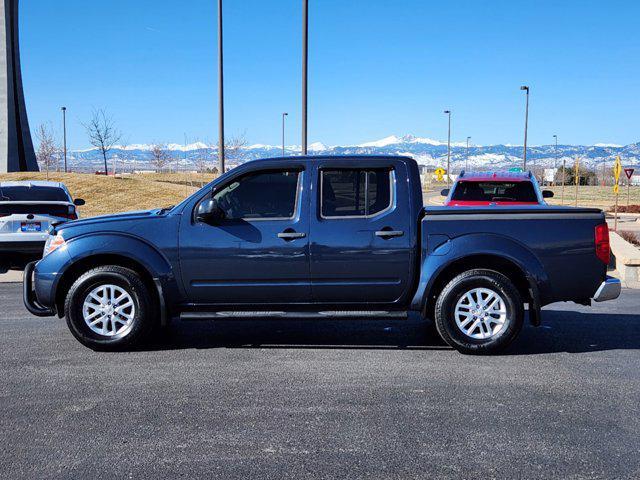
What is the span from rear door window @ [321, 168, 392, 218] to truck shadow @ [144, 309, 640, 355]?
1.36m

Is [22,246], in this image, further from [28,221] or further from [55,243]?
[55,243]

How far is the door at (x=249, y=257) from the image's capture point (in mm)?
6387

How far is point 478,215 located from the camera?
6.44 meters

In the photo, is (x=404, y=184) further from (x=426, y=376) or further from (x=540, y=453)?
(x=540, y=453)

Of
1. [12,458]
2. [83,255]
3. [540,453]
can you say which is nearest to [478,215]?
[540,453]

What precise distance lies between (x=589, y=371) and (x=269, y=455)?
3.27 metres

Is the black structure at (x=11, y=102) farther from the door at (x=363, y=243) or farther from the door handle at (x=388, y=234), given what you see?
the door handle at (x=388, y=234)

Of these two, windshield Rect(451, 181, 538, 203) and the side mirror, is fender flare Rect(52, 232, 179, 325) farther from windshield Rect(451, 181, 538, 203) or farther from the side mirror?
windshield Rect(451, 181, 538, 203)

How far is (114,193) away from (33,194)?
2197 cm

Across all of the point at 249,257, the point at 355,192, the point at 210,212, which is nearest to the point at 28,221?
the point at 210,212

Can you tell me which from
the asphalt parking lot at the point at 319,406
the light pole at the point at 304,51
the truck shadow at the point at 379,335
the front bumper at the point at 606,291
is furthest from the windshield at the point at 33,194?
the front bumper at the point at 606,291

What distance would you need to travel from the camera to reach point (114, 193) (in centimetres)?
3450

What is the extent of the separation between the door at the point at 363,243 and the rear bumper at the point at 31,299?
270 cm

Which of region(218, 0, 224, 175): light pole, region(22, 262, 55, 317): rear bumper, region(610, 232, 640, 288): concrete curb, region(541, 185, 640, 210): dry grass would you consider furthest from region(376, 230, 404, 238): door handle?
region(541, 185, 640, 210): dry grass
